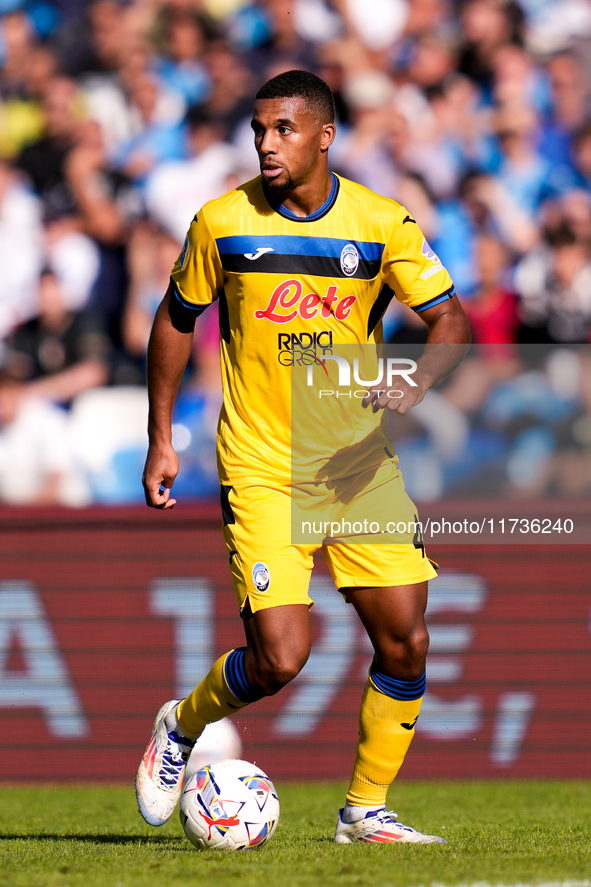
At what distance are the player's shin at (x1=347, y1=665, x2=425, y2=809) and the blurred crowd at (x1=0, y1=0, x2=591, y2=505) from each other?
148 inches

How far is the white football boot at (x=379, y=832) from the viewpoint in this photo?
4.27 metres

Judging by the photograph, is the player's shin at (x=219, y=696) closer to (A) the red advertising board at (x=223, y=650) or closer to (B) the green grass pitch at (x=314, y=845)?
(B) the green grass pitch at (x=314, y=845)

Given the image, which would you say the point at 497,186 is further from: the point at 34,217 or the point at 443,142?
the point at 34,217

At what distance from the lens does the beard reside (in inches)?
164

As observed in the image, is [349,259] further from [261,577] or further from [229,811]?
[229,811]

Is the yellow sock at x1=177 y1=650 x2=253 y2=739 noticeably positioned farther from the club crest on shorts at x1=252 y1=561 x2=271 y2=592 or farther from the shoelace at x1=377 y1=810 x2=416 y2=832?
the shoelace at x1=377 y1=810 x2=416 y2=832

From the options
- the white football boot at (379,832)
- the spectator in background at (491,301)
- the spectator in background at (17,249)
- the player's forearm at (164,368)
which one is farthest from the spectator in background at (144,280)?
the white football boot at (379,832)

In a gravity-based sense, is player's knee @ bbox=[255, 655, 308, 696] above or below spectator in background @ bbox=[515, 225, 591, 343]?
below

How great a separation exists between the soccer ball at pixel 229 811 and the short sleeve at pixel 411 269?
1.85m

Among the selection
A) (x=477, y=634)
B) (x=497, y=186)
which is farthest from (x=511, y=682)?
(x=497, y=186)

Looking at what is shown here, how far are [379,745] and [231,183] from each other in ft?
19.3

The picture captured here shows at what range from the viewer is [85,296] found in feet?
30.5

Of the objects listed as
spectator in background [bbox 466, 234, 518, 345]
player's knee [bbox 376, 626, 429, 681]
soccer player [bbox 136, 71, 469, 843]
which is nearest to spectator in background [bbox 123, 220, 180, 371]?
spectator in background [bbox 466, 234, 518, 345]

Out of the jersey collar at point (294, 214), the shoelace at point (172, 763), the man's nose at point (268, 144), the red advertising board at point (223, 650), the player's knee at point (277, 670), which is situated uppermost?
the man's nose at point (268, 144)
